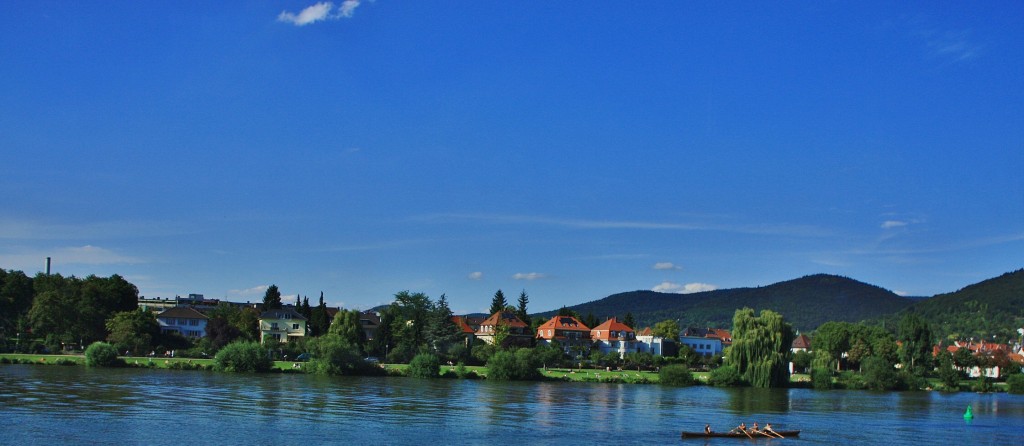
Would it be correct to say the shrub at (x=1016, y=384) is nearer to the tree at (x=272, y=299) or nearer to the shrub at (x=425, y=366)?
the shrub at (x=425, y=366)

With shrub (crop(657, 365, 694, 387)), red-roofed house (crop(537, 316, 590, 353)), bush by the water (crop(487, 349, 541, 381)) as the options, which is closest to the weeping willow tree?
shrub (crop(657, 365, 694, 387))

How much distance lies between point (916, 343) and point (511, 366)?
59148mm

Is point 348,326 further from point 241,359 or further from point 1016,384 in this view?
point 1016,384

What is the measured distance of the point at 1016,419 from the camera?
68.2 m

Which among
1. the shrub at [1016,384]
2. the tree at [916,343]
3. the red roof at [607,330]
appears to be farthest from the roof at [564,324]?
the shrub at [1016,384]

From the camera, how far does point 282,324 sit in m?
136

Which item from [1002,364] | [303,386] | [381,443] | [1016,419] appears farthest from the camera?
[1002,364]

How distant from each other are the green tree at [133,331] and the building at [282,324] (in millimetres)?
27821

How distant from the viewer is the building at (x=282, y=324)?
444 ft

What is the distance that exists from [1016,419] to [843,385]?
3306 cm

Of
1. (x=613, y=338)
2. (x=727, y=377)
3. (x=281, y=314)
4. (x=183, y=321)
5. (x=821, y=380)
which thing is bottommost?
(x=821, y=380)

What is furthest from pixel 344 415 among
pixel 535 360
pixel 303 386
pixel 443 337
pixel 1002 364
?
pixel 1002 364

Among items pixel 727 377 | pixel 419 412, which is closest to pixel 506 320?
pixel 727 377

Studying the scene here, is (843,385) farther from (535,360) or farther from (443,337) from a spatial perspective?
(443,337)
